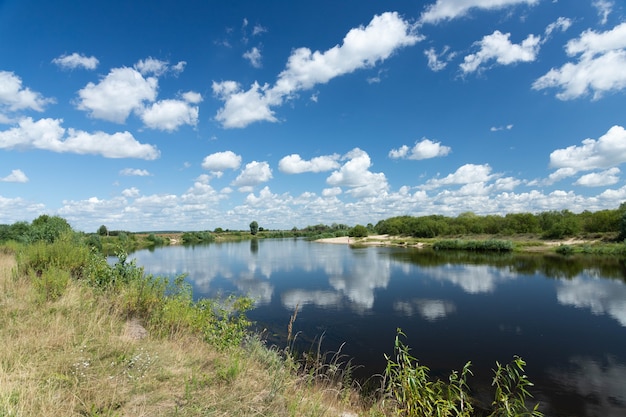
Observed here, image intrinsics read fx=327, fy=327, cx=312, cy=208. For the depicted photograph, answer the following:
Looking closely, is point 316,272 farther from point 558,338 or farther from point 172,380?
point 172,380

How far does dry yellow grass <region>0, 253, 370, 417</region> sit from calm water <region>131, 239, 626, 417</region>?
5.96m

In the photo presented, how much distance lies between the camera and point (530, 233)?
62094 millimetres

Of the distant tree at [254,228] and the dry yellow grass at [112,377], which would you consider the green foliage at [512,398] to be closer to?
the dry yellow grass at [112,377]

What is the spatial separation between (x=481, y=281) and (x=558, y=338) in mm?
12251

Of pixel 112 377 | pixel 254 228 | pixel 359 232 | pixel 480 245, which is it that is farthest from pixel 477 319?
pixel 254 228

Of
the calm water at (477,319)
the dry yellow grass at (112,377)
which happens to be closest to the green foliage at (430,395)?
the dry yellow grass at (112,377)

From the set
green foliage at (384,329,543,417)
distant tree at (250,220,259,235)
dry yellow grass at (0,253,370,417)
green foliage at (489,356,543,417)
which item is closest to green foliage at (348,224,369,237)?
distant tree at (250,220,259,235)

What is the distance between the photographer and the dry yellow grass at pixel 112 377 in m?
3.33

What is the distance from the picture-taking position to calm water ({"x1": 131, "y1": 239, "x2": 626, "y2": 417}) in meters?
9.34

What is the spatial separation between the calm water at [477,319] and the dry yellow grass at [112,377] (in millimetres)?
5960

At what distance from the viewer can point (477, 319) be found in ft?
48.8

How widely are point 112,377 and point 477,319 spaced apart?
1509 cm

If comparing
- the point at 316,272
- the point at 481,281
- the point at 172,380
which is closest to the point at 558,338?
the point at 481,281

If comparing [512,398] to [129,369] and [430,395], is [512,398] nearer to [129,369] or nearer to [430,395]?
[430,395]
